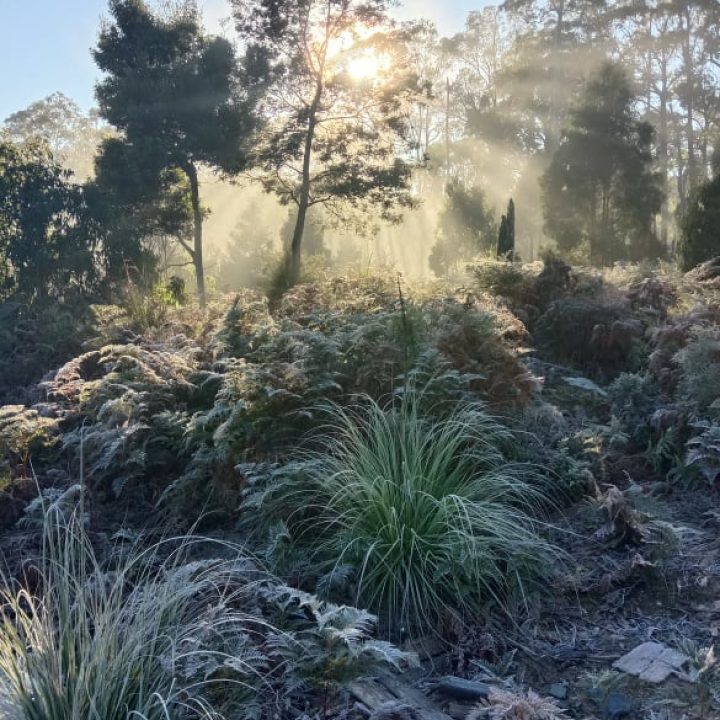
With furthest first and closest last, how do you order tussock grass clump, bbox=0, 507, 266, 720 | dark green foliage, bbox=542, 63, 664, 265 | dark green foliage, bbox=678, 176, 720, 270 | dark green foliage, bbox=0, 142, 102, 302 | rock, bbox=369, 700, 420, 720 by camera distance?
dark green foliage, bbox=542, 63, 664, 265
dark green foliage, bbox=678, 176, 720, 270
dark green foliage, bbox=0, 142, 102, 302
rock, bbox=369, 700, 420, 720
tussock grass clump, bbox=0, 507, 266, 720

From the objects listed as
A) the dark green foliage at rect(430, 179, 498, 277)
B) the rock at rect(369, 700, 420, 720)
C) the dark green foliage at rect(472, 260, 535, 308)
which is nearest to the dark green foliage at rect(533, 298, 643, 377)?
the dark green foliage at rect(472, 260, 535, 308)

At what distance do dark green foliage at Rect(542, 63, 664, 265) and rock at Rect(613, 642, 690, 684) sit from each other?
20677mm

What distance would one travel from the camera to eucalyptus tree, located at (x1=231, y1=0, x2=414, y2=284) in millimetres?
17641

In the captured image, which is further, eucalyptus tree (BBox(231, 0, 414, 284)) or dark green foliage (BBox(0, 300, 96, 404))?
eucalyptus tree (BBox(231, 0, 414, 284))

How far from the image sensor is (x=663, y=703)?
2184 millimetres

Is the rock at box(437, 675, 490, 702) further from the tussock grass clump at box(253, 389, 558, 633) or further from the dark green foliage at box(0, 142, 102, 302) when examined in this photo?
the dark green foliage at box(0, 142, 102, 302)

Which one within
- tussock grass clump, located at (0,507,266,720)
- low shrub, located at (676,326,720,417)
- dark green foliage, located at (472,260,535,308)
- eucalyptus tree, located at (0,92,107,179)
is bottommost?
tussock grass clump, located at (0,507,266,720)

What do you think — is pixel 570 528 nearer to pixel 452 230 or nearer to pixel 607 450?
pixel 607 450

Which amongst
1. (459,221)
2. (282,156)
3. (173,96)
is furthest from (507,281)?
(459,221)

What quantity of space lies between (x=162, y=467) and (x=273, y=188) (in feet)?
48.9

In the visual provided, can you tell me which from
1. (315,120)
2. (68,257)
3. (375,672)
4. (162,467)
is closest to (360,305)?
(162,467)

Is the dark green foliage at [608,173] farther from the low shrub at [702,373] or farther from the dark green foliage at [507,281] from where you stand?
the low shrub at [702,373]

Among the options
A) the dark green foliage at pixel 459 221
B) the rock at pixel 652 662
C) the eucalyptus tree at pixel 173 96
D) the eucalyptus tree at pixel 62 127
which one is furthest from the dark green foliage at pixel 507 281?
the eucalyptus tree at pixel 62 127

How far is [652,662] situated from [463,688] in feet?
2.02
